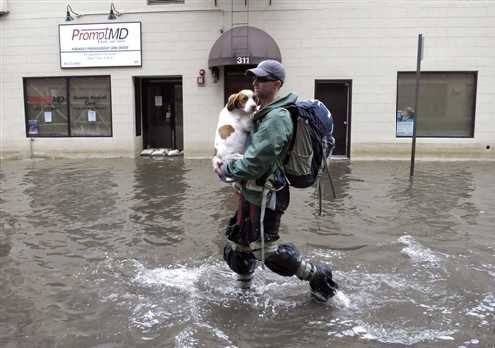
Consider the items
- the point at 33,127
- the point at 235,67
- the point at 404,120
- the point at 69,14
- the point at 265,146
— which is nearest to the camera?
the point at 265,146

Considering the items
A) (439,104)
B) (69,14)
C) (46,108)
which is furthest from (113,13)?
(439,104)

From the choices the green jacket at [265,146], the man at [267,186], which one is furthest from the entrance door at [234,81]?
the green jacket at [265,146]

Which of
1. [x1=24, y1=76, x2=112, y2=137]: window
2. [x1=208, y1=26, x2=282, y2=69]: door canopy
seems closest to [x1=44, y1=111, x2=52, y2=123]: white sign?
[x1=24, y1=76, x2=112, y2=137]: window

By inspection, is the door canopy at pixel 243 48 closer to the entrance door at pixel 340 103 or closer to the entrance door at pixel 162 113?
the entrance door at pixel 340 103

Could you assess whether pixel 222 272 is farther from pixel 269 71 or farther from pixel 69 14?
pixel 69 14

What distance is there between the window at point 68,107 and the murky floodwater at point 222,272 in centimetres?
564

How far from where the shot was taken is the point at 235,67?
1386cm

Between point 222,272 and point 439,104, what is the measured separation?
1064 cm

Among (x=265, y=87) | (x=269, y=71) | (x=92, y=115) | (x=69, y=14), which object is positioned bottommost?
(x=92, y=115)

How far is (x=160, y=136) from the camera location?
1562 centimetres

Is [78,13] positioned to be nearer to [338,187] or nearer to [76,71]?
[76,71]

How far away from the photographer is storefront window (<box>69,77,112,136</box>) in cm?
1463

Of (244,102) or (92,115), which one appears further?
(92,115)

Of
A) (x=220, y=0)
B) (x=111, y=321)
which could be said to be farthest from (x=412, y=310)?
(x=220, y=0)
